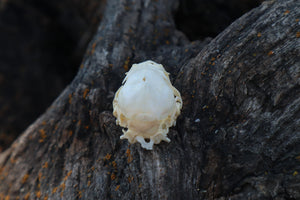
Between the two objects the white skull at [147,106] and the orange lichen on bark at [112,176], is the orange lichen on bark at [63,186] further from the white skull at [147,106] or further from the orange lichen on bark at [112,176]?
the white skull at [147,106]

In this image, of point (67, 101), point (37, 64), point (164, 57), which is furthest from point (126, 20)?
point (37, 64)

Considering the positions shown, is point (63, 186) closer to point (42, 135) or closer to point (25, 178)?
point (25, 178)

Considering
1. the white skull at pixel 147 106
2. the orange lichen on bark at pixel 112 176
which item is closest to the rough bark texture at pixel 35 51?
the white skull at pixel 147 106

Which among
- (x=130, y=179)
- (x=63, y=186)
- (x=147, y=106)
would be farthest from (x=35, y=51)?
→ (x=147, y=106)

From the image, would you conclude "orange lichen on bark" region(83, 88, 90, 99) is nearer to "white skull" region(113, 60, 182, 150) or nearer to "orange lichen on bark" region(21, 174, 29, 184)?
"white skull" region(113, 60, 182, 150)

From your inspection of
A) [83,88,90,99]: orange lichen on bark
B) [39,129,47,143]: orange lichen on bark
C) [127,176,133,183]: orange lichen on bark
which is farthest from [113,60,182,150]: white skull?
[39,129,47,143]: orange lichen on bark

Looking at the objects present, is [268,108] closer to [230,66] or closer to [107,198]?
[230,66]
